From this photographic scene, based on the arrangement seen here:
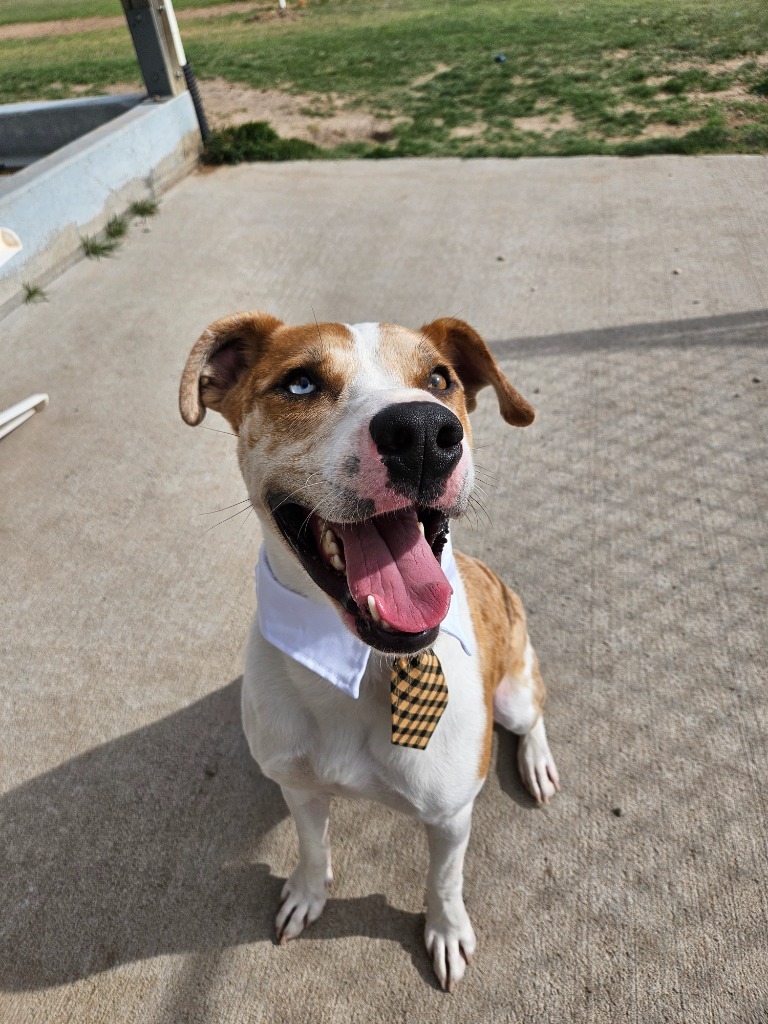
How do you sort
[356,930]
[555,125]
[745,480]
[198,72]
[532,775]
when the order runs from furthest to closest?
[198,72], [555,125], [745,480], [532,775], [356,930]

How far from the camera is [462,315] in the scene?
18.6ft

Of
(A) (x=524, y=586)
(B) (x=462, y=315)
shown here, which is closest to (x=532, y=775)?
(A) (x=524, y=586)

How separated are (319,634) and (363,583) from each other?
9.9 inches

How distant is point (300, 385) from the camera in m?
2.11

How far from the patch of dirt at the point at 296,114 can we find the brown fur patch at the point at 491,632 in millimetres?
7847

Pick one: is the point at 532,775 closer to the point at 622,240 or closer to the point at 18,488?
the point at 18,488

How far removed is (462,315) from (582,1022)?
460 cm

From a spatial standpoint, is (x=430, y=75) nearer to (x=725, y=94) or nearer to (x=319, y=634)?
(x=725, y=94)

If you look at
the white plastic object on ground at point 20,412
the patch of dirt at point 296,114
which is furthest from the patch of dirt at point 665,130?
the white plastic object on ground at point 20,412

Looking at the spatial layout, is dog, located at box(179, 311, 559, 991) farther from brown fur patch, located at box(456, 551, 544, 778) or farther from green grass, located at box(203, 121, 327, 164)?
green grass, located at box(203, 121, 327, 164)

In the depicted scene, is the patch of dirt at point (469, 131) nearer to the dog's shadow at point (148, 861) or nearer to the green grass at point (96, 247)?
the green grass at point (96, 247)

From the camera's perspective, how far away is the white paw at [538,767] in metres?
2.82

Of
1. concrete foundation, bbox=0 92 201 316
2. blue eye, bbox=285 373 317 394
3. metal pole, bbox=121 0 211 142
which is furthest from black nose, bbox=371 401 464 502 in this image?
metal pole, bbox=121 0 211 142

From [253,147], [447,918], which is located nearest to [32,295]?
[253,147]
